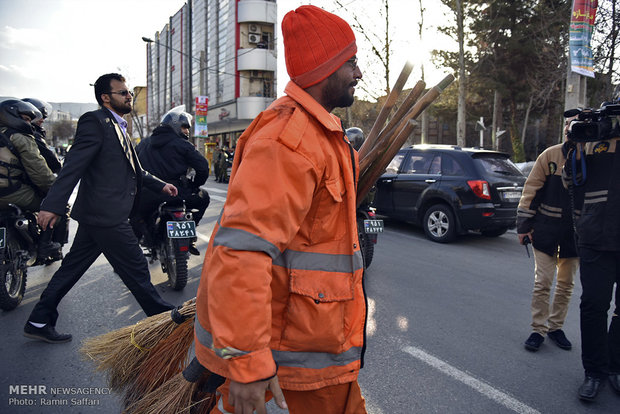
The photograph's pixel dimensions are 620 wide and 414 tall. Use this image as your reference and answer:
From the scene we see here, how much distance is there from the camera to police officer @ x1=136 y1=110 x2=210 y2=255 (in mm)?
5180

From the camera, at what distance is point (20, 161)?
14.8 feet

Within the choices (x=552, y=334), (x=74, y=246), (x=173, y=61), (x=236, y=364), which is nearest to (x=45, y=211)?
(x=74, y=246)

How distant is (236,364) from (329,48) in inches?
41.5

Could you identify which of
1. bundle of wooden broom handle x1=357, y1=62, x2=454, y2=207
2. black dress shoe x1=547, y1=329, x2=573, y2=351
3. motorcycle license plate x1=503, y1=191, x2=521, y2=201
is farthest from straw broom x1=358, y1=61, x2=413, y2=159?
motorcycle license plate x1=503, y1=191, x2=521, y2=201

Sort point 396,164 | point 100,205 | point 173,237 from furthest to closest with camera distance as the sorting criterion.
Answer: point 396,164 < point 173,237 < point 100,205

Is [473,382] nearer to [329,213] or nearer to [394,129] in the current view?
[394,129]

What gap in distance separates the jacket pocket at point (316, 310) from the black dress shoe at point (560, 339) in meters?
3.12

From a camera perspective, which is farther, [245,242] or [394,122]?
[394,122]

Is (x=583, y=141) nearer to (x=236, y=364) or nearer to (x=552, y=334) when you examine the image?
(x=552, y=334)

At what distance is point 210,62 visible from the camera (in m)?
44.7

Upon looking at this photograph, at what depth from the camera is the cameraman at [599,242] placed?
2879 millimetres

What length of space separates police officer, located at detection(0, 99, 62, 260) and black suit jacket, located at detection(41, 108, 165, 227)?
1416 millimetres

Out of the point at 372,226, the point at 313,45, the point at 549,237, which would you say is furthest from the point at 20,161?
the point at 549,237

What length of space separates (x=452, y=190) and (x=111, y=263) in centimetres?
614
